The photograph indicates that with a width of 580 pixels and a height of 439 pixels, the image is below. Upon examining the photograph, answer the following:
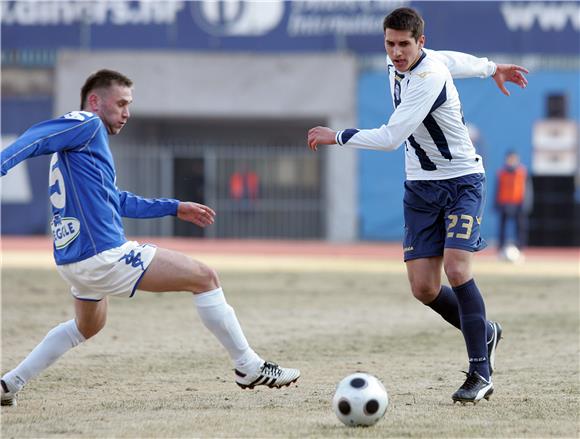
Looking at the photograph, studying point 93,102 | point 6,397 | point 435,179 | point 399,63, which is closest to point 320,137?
point 399,63

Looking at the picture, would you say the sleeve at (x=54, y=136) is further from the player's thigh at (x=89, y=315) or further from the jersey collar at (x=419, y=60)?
the jersey collar at (x=419, y=60)

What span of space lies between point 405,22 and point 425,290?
177 centimetres

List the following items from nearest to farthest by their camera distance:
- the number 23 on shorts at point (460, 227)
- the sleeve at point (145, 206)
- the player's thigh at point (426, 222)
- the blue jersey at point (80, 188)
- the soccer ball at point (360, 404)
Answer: the soccer ball at point (360, 404) < the blue jersey at point (80, 188) < the sleeve at point (145, 206) < the number 23 on shorts at point (460, 227) < the player's thigh at point (426, 222)

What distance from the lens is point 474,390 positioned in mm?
6453

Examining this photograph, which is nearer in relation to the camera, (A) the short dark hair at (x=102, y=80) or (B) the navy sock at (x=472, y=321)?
(A) the short dark hair at (x=102, y=80)

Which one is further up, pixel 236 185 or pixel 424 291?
pixel 424 291

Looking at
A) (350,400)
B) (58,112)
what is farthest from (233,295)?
(58,112)

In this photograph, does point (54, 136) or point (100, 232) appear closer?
point (54, 136)

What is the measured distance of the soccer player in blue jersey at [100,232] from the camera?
19.6 feet

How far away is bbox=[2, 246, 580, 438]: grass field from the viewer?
5.83 m

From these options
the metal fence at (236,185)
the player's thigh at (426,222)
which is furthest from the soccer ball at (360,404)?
the metal fence at (236,185)

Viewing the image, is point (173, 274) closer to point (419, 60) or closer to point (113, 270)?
point (113, 270)

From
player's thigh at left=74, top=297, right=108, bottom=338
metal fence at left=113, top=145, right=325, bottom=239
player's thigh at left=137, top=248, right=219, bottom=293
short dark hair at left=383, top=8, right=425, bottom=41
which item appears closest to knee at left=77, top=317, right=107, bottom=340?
player's thigh at left=74, top=297, right=108, bottom=338

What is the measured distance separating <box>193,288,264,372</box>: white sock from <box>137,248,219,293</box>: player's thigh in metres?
0.11
